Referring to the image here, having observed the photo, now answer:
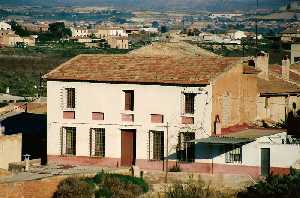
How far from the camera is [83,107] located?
31109mm

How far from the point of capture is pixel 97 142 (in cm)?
3089

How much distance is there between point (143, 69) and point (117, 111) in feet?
6.31

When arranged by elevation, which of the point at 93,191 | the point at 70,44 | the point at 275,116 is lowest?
the point at 93,191

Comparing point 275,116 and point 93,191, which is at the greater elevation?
point 275,116

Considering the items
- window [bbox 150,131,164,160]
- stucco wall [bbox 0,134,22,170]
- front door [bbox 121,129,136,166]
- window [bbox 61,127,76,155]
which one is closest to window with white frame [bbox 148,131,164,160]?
window [bbox 150,131,164,160]

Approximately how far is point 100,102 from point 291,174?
8.32m

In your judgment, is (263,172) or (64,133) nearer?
(263,172)

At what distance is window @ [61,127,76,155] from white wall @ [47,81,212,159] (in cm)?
20

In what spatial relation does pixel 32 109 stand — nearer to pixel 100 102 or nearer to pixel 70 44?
pixel 100 102

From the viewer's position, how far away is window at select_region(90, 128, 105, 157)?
3081 cm

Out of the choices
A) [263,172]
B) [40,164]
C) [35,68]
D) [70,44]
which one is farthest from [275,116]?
[70,44]

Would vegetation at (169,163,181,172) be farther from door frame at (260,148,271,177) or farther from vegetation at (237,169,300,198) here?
vegetation at (237,169,300,198)

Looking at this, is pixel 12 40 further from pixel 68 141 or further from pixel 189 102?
pixel 189 102

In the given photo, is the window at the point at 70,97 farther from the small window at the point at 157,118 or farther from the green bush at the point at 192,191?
the green bush at the point at 192,191
